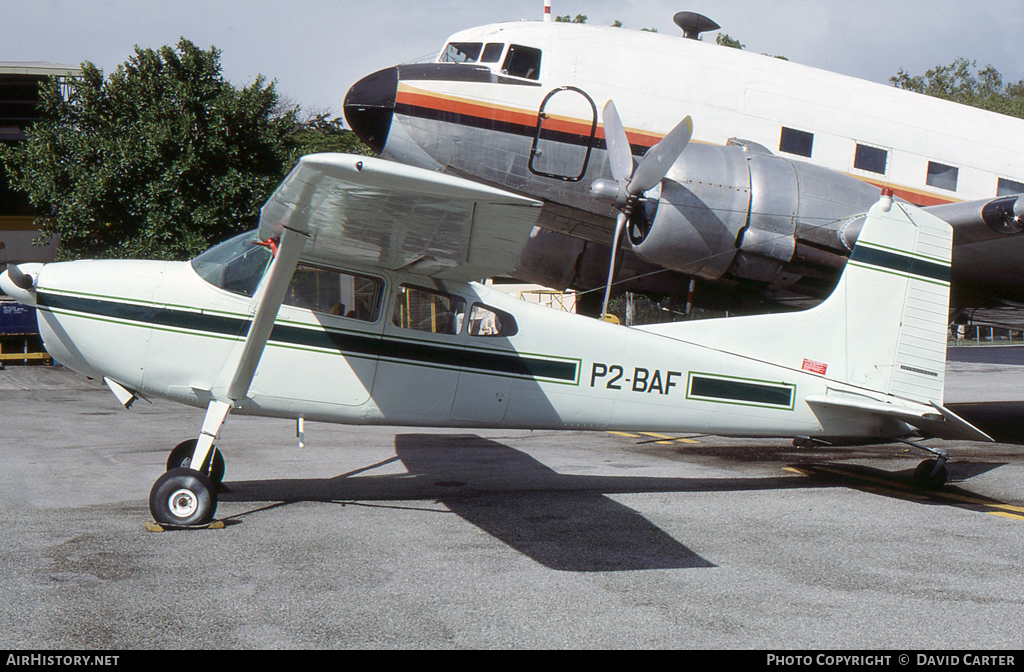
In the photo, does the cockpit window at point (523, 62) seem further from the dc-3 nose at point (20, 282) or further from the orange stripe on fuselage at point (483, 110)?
the dc-3 nose at point (20, 282)

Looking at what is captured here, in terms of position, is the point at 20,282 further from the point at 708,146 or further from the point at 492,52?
the point at 708,146

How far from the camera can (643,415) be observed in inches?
299

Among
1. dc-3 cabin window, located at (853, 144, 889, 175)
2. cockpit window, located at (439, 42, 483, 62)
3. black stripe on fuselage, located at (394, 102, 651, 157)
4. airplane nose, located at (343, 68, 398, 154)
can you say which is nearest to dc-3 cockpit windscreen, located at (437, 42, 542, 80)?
cockpit window, located at (439, 42, 483, 62)

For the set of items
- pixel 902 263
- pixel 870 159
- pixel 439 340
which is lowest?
pixel 439 340

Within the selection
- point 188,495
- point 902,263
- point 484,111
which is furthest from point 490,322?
point 484,111

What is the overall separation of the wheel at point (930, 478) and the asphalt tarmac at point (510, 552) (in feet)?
0.45

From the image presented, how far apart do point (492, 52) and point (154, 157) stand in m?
14.7

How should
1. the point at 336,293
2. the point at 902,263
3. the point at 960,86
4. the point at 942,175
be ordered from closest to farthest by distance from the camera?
1. the point at 336,293
2. the point at 902,263
3. the point at 942,175
4. the point at 960,86

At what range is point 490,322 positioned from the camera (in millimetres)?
7383

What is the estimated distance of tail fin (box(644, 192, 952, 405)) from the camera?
7988mm

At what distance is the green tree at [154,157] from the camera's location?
904 inches

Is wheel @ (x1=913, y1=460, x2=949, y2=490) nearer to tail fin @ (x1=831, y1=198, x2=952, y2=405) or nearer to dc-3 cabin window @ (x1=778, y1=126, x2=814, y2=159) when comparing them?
tail fin @ (x1=831, y1=198, x2=952, y2=405)

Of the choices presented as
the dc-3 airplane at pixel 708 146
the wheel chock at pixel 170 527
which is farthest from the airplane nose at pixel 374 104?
the wheel chock at pixel 170 527

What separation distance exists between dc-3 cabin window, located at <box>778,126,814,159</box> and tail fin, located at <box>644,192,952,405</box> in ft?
14.5
